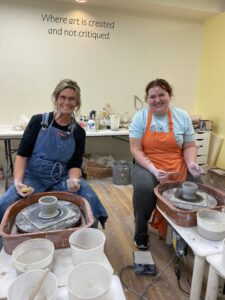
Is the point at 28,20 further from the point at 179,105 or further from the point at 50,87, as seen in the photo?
the point at 179,105

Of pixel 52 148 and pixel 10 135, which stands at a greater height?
pixel 52 148

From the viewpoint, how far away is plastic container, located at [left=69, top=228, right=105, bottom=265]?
0.82 meters

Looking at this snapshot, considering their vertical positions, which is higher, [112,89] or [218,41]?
[218,41]

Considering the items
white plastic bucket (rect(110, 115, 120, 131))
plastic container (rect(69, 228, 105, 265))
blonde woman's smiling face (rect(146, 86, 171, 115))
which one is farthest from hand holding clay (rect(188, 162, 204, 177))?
white plastic bucket (rect(110, 115, 120, 131))

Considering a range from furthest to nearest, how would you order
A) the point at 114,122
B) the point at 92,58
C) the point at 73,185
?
the point at 92,58 → the point at 114,122 → the point at 73,185

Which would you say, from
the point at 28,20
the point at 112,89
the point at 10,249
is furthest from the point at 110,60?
the point at 10,249

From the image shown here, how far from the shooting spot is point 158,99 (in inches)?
68.4

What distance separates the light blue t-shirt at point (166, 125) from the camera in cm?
178

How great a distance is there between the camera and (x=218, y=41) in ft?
10.6

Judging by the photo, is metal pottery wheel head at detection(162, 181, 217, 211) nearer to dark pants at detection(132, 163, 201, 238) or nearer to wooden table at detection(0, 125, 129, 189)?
dark pants at detection(132, 163, 201, 238)

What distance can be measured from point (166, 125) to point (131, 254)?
3.03ft

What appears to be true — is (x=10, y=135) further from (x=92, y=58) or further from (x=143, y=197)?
(x=143, y=197)

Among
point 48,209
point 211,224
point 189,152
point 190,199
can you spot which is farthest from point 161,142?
point 48,209

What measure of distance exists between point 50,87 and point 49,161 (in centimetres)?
190
